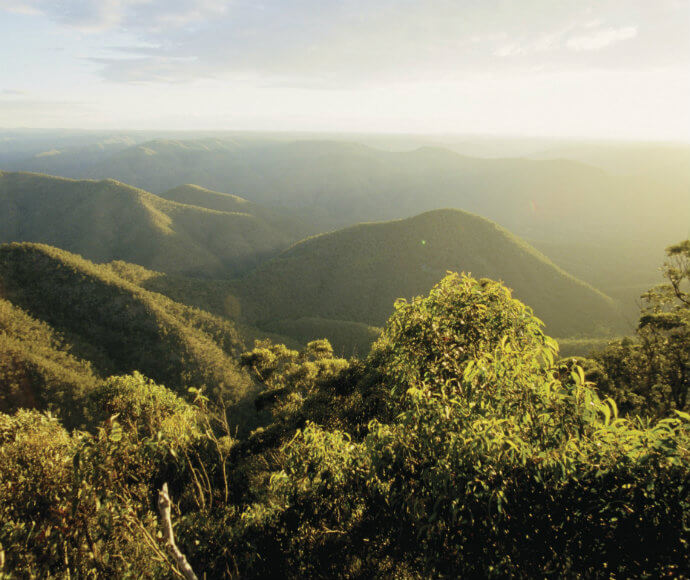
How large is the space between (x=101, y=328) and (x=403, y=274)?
112 m

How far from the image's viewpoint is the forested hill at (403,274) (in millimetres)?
132875

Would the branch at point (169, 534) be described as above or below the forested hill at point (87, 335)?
above

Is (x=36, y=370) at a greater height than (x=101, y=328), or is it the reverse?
(x=36, y=370)

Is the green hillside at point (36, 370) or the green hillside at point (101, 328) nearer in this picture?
the green hillside at point (36, 370)

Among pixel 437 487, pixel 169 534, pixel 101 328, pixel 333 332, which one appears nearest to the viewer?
pixel 169 534

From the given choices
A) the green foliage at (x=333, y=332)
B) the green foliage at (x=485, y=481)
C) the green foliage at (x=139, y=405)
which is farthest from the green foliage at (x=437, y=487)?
the green foliage at (x=333, y=332)

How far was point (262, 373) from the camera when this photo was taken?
97.1 ft

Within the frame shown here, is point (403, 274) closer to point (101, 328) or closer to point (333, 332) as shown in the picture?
point (333, 332)

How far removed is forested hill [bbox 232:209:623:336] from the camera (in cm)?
13288

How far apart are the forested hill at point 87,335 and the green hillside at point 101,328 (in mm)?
195

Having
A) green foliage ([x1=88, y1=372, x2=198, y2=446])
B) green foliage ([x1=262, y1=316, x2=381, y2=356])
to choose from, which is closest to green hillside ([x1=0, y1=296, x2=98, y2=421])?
green foliage ([x1=88, y1=372, x2=198, y2=446])

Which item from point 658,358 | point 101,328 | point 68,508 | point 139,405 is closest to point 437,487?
point 68,508

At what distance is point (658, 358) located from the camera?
92.3 feet

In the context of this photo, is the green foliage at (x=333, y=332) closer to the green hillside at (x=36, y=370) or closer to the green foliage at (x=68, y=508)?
the green hillside at (x=36, y=370)
